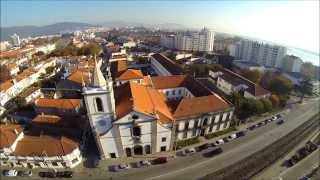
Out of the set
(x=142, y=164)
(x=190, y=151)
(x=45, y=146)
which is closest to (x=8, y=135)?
(x=45, y=146)

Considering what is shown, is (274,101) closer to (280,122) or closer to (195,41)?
(280,122)

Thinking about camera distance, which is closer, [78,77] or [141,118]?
[141,118]

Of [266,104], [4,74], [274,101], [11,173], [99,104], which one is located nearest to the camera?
[99,104]

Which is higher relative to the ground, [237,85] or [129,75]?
[129,75]

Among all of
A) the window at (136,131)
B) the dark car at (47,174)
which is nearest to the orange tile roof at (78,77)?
the dark car at (47,174)

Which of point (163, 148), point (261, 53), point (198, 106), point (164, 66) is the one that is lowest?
point (163, 148)

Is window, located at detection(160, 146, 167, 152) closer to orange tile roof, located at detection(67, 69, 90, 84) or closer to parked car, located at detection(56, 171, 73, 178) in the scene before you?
parked car, located at detection(56, 171, 73, 178)

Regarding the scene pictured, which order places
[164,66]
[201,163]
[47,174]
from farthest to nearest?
[164,66] → [201,163] → [47,174]
